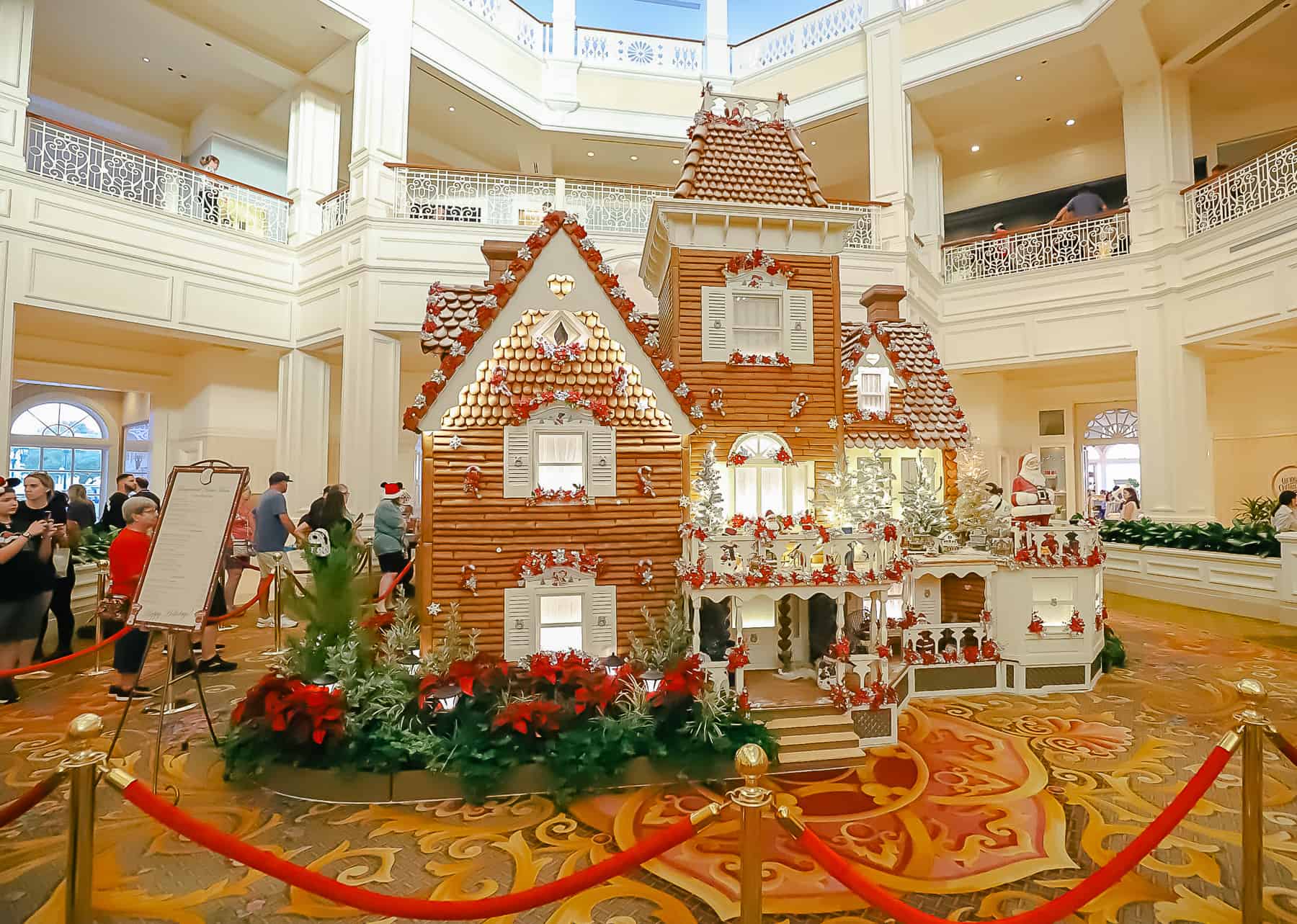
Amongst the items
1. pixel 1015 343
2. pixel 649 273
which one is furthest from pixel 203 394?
pixel 1015 343

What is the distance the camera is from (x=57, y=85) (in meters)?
14.5

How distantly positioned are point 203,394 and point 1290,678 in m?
20.0

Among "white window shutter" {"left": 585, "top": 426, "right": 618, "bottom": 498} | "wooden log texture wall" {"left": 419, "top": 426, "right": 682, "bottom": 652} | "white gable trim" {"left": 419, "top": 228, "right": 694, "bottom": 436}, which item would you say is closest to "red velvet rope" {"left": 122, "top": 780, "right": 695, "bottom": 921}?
"wooden log texture wall" {"left": 419, "top": 426, "right": 682, "bottom": 652}

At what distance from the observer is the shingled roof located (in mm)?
7789

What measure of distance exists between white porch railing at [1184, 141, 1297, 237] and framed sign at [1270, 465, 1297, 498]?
21.2 feet

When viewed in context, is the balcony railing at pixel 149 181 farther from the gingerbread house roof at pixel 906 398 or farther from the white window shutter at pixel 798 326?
the gingerbread house roof at pixel 906 398

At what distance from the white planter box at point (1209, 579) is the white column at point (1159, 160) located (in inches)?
271

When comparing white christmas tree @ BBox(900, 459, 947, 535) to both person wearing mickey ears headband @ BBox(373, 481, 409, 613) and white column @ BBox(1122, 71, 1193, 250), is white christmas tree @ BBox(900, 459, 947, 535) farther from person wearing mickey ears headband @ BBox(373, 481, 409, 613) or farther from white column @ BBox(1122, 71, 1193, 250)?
white column @ BBox(1122, 71, 1193, 250)

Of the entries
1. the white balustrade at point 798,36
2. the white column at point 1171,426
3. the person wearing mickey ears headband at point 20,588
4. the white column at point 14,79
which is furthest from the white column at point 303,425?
the white column at point 1171,426

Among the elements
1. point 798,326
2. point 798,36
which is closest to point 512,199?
point 798,326

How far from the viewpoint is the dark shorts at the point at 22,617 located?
6.32 m

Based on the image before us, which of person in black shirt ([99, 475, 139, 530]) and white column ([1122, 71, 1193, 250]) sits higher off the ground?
white column ([1122, 71, 1193, 250])

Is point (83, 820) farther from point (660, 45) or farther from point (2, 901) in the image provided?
point (660, 45)

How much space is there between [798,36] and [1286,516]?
49.0 ft
